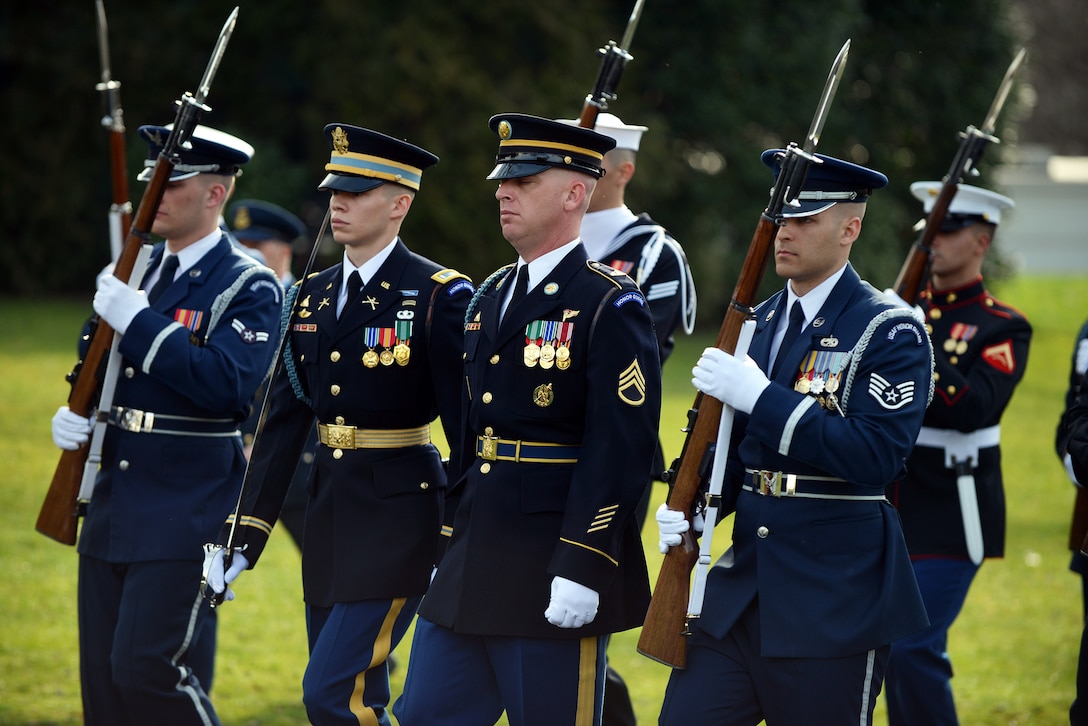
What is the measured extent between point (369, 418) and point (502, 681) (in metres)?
0.98

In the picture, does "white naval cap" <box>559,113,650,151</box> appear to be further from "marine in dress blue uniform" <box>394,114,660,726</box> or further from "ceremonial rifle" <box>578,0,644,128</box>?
"marine in dress blue uniform" <box>394,114,660,726</box>

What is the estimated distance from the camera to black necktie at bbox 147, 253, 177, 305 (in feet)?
16.3

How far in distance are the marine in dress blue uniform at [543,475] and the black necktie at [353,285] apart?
699mm

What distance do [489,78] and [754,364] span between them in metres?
18.8

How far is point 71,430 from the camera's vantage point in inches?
188

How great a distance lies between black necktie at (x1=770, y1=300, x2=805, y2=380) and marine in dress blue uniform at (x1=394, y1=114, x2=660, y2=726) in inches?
13.0

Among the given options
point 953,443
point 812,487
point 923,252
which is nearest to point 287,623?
point 953,443

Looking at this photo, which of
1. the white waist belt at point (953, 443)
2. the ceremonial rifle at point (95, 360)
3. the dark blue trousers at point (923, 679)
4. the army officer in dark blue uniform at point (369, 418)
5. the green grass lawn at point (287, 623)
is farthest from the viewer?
the green grass lawn at point (287, 623)

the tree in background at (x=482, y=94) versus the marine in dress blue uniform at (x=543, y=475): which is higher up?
the tree in background at (x=482, y=94)

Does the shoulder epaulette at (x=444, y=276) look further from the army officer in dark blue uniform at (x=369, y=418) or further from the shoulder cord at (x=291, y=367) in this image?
the shoulder cord at (x=291, y=367)

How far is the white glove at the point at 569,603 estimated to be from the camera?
11.7 feet

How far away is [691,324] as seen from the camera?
5.90 m

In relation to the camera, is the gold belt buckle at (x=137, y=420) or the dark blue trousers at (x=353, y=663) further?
the gold belt buckle at (x=137, y=420)

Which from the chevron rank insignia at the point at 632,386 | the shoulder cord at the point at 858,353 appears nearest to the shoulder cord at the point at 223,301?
the chevron rank insignia at the point at 632,386
